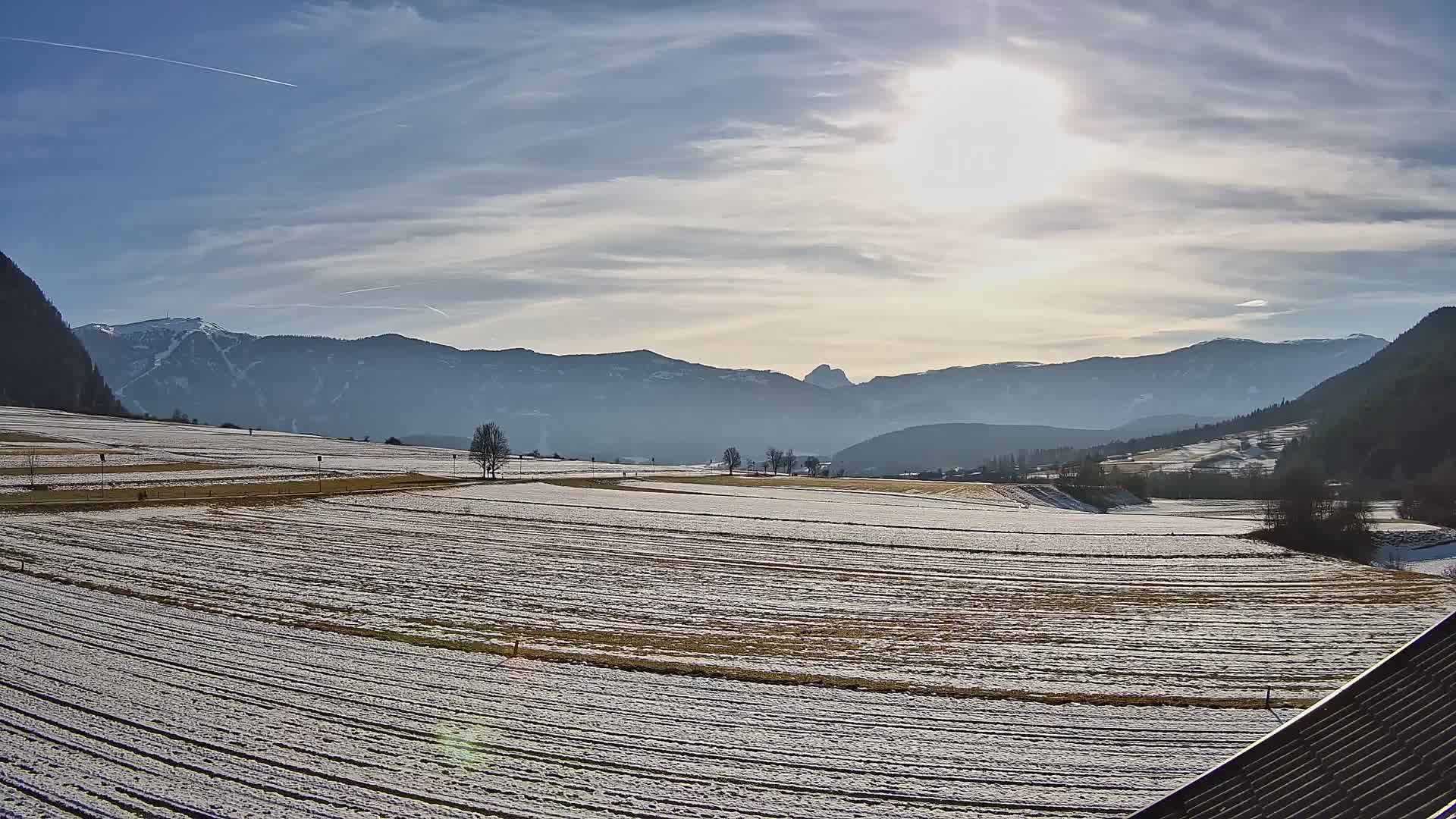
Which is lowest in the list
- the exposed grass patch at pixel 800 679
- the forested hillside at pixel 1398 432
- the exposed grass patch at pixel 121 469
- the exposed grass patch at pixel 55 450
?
the exposed grass patch at pixel 800 679

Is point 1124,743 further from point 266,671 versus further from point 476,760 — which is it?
point 266,671

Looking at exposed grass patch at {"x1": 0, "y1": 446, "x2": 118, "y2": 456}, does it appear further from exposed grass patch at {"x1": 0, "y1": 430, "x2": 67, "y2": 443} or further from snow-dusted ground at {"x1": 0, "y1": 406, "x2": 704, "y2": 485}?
exposed grass patch at {"x1": 0, "y1": 430, "x2": 67, "y2": 443}

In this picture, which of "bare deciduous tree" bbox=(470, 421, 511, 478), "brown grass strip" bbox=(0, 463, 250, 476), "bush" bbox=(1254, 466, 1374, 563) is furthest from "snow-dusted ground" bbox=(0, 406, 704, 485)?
"bush" bbox=(1254, 466, 1374, 563)

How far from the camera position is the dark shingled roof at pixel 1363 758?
22.9ft

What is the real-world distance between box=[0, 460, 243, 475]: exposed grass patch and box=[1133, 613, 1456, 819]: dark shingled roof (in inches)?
3541

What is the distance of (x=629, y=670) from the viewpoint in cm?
2442

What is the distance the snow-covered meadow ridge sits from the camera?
633 inches

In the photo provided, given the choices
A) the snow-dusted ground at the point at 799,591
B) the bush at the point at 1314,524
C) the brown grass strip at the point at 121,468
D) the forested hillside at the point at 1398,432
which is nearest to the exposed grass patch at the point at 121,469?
the brown grass strip at the point at 121,468

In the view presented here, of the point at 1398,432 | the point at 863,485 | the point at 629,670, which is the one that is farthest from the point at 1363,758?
the point at 1398,432

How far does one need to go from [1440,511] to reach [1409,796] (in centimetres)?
12515

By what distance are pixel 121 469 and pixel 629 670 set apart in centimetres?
8324

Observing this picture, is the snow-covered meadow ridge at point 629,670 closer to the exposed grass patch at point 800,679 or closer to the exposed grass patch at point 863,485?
the exposed grass patch at point 800,679

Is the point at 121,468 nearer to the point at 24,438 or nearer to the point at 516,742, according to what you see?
the point at 24,438

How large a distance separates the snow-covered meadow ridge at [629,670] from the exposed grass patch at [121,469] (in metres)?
31.0
